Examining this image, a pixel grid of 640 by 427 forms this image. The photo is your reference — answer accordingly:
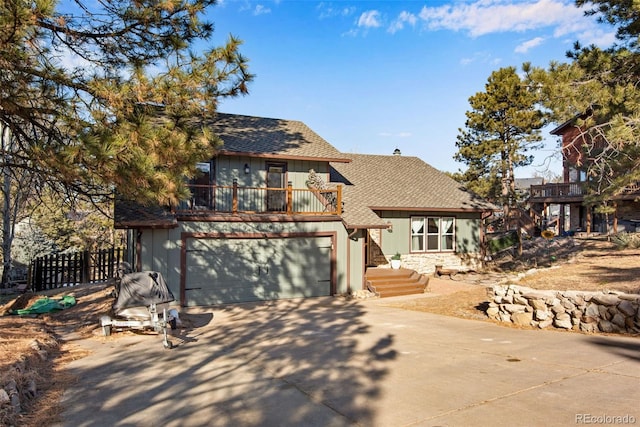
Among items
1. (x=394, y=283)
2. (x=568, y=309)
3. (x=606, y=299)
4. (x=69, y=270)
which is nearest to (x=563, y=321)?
(x=568, y=309)

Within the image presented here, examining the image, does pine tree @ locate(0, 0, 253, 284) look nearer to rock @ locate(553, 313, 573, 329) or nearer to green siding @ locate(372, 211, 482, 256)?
rock @ locate(553, 313, 573, 329)

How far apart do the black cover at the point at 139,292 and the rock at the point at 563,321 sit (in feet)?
28.3

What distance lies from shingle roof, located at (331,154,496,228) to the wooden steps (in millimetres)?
2221

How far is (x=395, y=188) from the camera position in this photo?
64.8ft

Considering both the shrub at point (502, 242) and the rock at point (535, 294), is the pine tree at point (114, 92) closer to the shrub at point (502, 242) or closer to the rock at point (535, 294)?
the rock at point (535, 294)

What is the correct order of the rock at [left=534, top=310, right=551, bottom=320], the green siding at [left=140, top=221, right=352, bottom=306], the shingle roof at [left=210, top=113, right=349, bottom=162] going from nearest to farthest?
the rock at [left=534, top=310, right=551, bottom=320] < the green siding at [left=140, top=221, right=352, bottom=306] < the shingle roof at [left=210, top=113, right=349, bottom=162]

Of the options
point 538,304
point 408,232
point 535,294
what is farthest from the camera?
point 408,232

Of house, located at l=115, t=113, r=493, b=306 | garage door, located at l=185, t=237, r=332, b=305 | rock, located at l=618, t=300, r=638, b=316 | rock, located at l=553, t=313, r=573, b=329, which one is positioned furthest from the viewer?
garage door, located at l=185, t=237, r=332, b=305

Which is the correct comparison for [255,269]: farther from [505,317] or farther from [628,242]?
[628,242]

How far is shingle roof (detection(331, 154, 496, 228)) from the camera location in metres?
17.7

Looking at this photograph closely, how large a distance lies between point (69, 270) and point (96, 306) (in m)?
6.10

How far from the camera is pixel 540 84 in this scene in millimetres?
11578

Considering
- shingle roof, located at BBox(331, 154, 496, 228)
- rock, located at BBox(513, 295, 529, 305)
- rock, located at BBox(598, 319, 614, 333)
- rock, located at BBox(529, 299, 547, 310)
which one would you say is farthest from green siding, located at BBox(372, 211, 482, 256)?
rock, located at BBox(598, 319, 614, 333)

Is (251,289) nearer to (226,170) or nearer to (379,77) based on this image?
(226,170)
